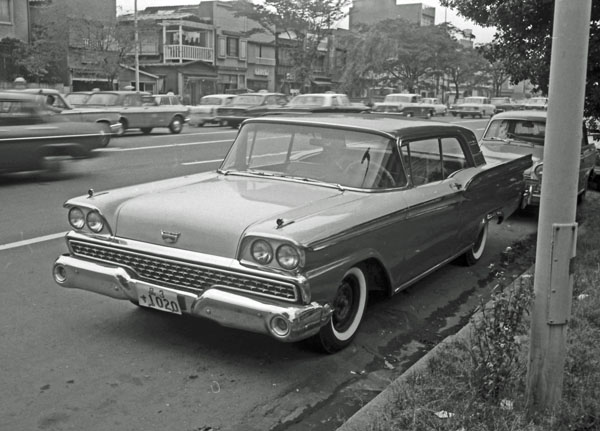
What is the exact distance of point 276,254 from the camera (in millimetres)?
4070

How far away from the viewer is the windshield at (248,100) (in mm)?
28234

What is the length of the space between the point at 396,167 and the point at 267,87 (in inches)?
2101

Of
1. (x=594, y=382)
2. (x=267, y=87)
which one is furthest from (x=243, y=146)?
(x=267, y=87)

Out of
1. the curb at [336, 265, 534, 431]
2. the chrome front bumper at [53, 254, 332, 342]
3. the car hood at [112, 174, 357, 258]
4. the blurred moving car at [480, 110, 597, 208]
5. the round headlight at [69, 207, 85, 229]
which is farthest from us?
the blurred moving car at [480, 110, 597, 208]

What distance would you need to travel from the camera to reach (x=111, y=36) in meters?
38.9

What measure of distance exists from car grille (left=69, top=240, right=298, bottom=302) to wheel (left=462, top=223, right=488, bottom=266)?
10.8ft

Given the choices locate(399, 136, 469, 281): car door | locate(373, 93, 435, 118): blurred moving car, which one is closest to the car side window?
locate(399, 136, 469, 281): car door

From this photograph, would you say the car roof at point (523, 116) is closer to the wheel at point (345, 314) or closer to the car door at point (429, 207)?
the car door at point (429, 207)

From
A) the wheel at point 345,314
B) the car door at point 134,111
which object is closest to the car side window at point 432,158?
the wheel at point 345,314

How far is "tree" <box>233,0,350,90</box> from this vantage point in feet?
162

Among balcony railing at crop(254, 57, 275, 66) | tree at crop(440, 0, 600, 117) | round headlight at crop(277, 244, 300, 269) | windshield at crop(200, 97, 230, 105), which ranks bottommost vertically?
round headlight at crop(277, 244, 300, 269)

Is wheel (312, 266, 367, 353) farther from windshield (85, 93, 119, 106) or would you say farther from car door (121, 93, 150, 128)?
windshield (85, 93, 119, 106)

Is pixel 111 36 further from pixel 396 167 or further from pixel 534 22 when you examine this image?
pixel 396 167

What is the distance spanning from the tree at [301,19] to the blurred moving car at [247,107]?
2243 centimetres
